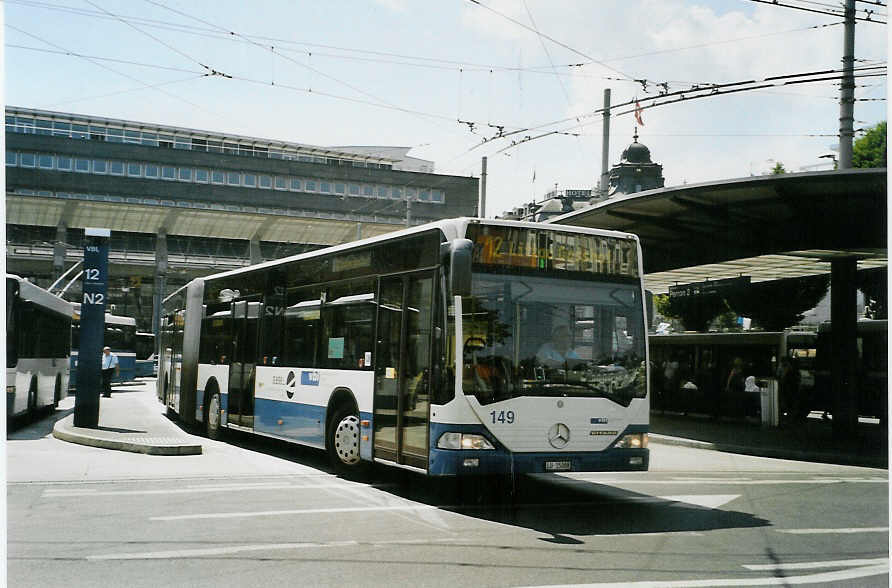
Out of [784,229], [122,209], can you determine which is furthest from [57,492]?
[122,209]

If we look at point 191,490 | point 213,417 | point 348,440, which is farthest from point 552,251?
point 213,417

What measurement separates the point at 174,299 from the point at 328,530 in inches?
564

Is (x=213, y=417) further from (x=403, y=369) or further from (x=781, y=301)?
(x=781, y=301)

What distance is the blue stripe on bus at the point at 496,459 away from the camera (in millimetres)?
9109

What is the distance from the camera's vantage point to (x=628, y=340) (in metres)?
9.80

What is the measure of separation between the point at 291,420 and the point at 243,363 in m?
2.28

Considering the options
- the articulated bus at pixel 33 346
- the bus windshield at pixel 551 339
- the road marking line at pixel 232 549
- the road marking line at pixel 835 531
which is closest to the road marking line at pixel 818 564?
the road marking line at pixel 835 531

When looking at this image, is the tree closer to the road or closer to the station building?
the station building

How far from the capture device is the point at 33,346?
17.6 metres

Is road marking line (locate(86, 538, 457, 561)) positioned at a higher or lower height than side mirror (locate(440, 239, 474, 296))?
lower

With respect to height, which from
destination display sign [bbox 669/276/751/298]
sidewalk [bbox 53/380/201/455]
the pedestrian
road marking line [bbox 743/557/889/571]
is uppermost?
destination display sign [bbox 669/276/751/298]

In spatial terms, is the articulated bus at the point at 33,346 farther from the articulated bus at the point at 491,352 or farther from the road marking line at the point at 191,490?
the articulated bus at the point at 491,352

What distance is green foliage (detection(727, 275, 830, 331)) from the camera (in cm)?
2831

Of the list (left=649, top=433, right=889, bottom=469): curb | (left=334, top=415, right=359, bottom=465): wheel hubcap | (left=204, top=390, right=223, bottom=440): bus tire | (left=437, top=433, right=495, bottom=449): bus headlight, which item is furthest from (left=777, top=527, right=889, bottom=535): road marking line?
(left=204, top=390, right=223, bottom=440): bus tire
